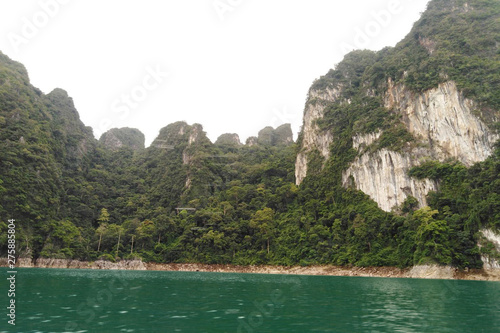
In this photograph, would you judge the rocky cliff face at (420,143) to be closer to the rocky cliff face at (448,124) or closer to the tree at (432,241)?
the rocky cliff face at (448,124)

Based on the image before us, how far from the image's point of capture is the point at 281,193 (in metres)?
87.0

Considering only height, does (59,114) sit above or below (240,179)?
above

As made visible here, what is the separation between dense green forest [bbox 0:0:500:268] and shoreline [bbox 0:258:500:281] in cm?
139

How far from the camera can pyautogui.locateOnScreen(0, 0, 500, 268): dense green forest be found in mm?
53156

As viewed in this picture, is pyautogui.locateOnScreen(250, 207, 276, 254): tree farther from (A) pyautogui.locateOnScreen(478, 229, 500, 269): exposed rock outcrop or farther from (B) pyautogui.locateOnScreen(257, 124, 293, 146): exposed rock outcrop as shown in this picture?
(B) pyautogui.locateOnScreen(257, 124, 293, 146): exposed rock outcrop

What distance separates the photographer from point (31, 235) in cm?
6831

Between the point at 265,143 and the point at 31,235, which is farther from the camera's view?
the point at 265,143

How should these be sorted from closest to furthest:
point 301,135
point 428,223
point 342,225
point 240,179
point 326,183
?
1. point 428,223
2. point 342,225
3. point 326,183
4. point 301,135
5. point 240,179

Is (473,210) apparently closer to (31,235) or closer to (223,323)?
(223,323)

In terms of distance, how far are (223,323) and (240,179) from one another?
101032 mm

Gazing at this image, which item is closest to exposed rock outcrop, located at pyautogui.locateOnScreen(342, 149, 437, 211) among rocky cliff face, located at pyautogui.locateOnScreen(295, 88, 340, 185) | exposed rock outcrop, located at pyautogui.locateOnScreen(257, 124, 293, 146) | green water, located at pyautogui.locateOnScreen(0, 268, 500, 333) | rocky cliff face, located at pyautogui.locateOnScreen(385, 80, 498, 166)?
rocky cliff face, located at pyautogui.locateOnScreen(385, 80, 498, 166)

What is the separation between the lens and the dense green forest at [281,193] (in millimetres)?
53156

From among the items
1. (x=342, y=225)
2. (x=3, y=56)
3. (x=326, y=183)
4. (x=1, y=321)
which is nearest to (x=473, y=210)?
(x=342, y=225)

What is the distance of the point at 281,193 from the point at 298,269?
91.4 feet
